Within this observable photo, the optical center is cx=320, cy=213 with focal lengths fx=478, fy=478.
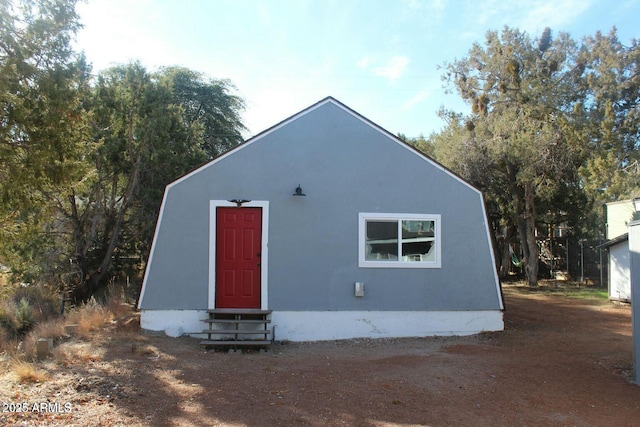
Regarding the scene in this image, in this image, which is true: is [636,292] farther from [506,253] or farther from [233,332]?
[506,253]

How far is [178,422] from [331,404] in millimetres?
1673

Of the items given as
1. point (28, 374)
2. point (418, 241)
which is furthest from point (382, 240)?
point (28, 374)

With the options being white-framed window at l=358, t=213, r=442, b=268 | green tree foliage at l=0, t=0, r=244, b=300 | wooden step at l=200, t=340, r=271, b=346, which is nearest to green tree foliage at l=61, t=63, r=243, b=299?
green tree foliage at l=0, t=0, r=244, b=300

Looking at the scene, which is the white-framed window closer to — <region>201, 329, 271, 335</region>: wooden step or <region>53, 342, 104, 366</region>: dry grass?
<region>201, 329, 271, 335</region>: wooden step

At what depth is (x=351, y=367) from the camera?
23.7ft

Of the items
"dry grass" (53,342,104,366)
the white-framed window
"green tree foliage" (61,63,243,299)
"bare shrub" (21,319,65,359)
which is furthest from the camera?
"green tree foliage" (61,63,243,299)

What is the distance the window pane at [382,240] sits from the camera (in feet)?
32.2

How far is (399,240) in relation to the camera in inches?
387

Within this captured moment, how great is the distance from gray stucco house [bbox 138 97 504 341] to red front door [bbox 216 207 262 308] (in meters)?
0.02

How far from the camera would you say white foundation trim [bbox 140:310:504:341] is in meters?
9.33

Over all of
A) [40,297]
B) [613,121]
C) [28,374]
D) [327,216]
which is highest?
[613,121]

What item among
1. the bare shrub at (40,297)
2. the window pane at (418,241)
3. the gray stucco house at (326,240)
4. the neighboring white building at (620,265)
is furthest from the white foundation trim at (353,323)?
the neighboring white building at (620,265)

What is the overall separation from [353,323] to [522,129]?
12.8 meters

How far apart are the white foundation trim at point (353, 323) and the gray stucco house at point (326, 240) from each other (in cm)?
2
